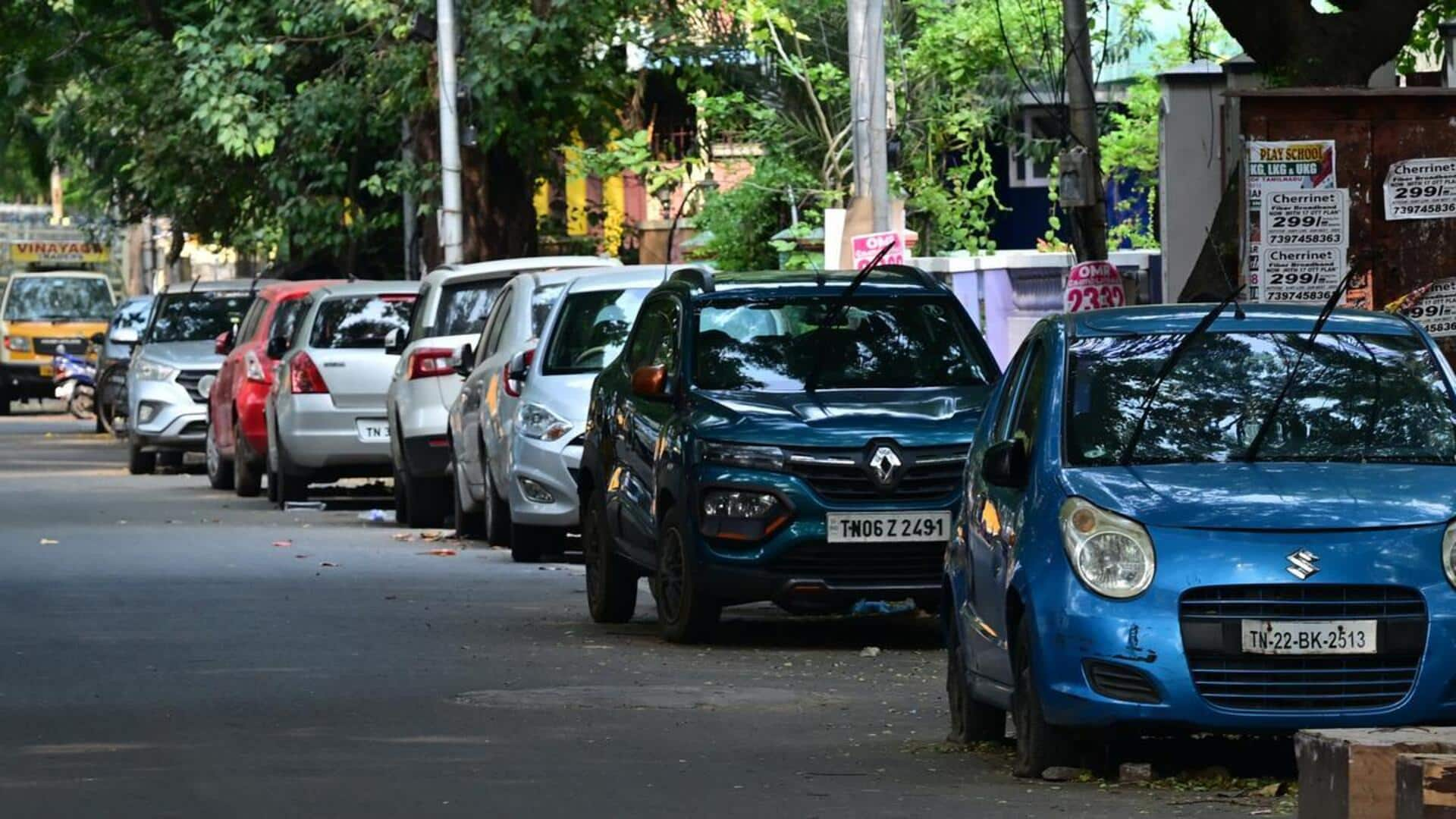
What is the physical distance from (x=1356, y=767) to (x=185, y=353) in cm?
2513

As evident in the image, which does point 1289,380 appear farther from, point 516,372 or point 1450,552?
point 516,372

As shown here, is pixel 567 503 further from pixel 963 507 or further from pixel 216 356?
pixel 216 356

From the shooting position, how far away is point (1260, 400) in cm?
996

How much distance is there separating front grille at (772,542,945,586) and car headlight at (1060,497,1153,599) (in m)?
4.14

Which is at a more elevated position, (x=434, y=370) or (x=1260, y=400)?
(x=1260, y=400)

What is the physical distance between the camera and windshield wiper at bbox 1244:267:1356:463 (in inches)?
385

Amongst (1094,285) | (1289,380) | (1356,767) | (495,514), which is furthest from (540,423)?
(1356,767)

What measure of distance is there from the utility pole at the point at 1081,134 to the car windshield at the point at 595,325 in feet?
9.39

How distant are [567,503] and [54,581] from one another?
10.1 ft

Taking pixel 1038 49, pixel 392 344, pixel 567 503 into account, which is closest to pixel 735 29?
pixel 1038 49

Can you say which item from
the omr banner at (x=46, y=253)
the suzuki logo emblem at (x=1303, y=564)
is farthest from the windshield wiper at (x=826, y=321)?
the omr banner at (x=46, y=253)

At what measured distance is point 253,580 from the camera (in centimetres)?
1792

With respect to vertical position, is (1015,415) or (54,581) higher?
(1015,415)

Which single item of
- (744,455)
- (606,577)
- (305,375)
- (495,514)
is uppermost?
(744,455)
